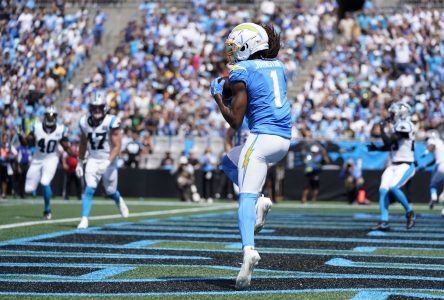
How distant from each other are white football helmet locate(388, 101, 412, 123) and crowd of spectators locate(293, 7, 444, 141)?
404 inches

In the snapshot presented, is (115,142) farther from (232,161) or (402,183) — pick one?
(232,161)

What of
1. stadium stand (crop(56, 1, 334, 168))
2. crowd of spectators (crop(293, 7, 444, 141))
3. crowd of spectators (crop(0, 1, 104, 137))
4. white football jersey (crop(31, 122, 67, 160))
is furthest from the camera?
stadium stand (crop(56, 1, 334, 168))

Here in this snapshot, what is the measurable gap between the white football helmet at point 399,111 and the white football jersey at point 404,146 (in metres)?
0.06

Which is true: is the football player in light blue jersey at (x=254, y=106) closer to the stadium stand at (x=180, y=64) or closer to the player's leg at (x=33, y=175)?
the player's leg at (x=33, y=175)

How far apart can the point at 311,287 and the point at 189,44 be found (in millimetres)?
21978

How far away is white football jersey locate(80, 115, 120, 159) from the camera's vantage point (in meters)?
12.4

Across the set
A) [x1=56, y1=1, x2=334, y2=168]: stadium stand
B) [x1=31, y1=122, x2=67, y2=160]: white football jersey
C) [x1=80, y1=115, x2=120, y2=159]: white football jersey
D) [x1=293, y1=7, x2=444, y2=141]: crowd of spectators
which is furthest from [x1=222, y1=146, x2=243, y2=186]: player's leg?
[x1=56, y1=1, x2=334, y2=168]: stadium stand

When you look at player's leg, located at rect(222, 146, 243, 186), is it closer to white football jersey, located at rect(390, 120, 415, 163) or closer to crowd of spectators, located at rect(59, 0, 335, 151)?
white football jersey, located at rect(390, 120, 415, 163)

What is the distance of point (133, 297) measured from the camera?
18.5 feet

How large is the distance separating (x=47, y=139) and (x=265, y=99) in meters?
8.51

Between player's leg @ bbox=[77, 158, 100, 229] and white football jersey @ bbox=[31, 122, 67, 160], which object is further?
white football jersey @ bbox=[31, 122, 67, 160]

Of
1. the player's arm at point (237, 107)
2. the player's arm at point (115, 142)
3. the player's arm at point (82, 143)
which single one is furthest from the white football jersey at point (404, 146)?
the player's arm at point (237, 107)

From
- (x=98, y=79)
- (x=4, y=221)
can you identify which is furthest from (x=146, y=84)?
(x=4, y=221)

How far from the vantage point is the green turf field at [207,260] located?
596 cm
